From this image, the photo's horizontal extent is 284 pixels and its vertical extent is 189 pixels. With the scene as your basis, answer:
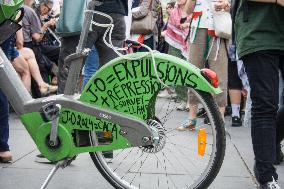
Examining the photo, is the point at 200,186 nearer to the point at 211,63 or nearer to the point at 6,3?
the point at 6,3

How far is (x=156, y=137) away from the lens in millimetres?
3465

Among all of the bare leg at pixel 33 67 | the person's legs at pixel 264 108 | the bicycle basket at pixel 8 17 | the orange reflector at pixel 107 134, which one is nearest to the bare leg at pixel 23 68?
the bare leg at pixel 33 67

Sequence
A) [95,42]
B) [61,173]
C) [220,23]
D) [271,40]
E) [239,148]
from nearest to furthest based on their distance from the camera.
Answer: [271,40], [61,173], [95,42], [239,148], [220,23]

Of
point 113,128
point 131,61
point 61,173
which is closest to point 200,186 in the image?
point 113,128

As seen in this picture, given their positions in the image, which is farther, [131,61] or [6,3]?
[6,3]

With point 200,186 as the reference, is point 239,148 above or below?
below

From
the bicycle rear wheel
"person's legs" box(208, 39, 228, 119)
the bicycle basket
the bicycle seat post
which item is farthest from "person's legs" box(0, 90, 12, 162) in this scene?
"person's legs" box(208, 39, 228, 119)

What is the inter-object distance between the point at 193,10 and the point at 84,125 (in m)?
3.31

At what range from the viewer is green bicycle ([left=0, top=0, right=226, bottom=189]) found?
3371mm

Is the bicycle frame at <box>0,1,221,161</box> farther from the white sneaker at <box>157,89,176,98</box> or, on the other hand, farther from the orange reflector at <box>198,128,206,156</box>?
the orange reflector at <box>198,128,206,156</box>

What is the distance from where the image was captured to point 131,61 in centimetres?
342

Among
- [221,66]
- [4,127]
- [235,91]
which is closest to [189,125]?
[4,127]

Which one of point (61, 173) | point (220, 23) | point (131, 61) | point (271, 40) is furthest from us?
point (220, 23)

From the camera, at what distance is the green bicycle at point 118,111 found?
133 inches
